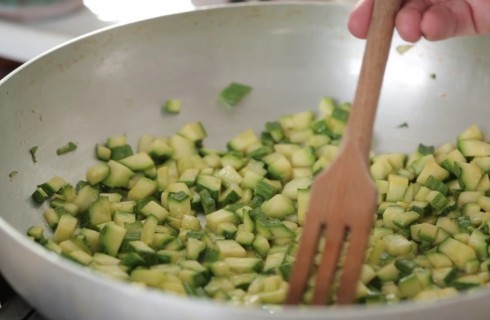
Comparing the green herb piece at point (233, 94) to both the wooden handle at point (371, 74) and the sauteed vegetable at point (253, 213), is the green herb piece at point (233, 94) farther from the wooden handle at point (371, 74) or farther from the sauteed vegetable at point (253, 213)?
the wooden handle at point (371, 74)

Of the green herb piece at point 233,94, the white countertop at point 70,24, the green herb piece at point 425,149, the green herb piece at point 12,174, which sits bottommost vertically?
the green herb piece at point 425,149

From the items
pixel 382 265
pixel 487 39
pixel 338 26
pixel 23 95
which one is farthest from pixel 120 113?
pixel 487 39

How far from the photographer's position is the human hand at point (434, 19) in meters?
1.17

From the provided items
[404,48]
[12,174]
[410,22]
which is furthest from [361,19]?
[12,174]

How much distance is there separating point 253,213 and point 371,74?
346 millimetres

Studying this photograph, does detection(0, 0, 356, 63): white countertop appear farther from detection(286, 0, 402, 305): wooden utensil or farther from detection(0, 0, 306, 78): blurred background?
detection(286, 0, 402, 305): wooden utensil

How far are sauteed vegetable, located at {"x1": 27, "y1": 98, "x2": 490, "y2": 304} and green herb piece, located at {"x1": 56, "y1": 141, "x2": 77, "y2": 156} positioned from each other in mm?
51

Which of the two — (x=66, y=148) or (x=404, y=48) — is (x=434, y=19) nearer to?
(x=404, y=48)

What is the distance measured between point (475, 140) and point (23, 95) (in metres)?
0.78

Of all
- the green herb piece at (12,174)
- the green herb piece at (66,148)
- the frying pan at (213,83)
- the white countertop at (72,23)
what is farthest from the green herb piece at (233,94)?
the green herb piece at (12,174)

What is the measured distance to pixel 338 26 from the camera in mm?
1471

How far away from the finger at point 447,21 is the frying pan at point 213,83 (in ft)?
0.46

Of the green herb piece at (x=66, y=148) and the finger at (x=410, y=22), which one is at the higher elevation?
the finger at (x=410, y=22)

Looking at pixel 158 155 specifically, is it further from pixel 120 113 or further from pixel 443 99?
pixel 443 99
